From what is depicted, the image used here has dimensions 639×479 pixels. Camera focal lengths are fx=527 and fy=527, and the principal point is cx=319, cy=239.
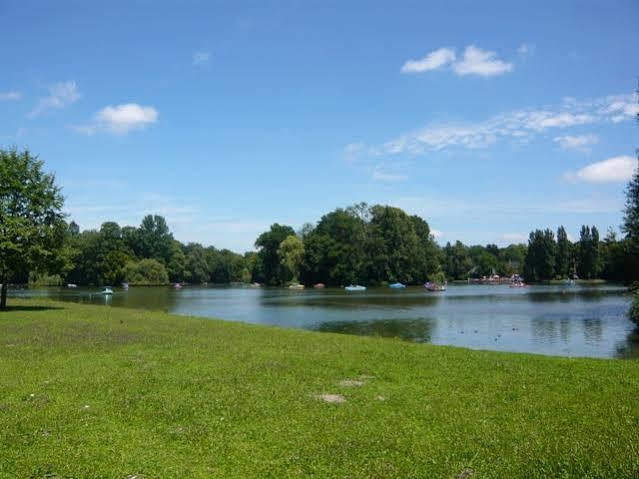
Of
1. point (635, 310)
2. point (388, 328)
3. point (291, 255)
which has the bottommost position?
point (388, 328)

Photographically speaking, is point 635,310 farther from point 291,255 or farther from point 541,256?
point 541,256

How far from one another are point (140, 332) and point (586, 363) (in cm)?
1828

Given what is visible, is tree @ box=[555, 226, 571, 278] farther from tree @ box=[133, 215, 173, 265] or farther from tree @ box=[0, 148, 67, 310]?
tree @ box=[0, 148, 67, 310]

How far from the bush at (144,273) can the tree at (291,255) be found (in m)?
35.4

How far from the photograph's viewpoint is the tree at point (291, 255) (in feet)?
499

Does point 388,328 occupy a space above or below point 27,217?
below

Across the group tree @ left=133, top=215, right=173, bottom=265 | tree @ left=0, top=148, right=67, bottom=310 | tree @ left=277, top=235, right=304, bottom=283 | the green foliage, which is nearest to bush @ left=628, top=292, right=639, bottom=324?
tree @ left=0, top=148, right=67, bottom=310

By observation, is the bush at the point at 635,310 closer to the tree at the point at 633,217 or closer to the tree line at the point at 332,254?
the tree at the point at 633,217

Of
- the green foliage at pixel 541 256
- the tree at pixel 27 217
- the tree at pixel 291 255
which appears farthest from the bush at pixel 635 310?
the green foliage at pixel 541 256

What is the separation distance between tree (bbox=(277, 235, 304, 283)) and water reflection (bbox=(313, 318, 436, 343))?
107129 millimetres

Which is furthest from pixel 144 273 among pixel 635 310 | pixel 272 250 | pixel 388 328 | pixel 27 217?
pixel 635 310

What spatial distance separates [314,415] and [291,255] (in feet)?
469

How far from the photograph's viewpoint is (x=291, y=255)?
153 m

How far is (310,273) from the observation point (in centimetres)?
15250
